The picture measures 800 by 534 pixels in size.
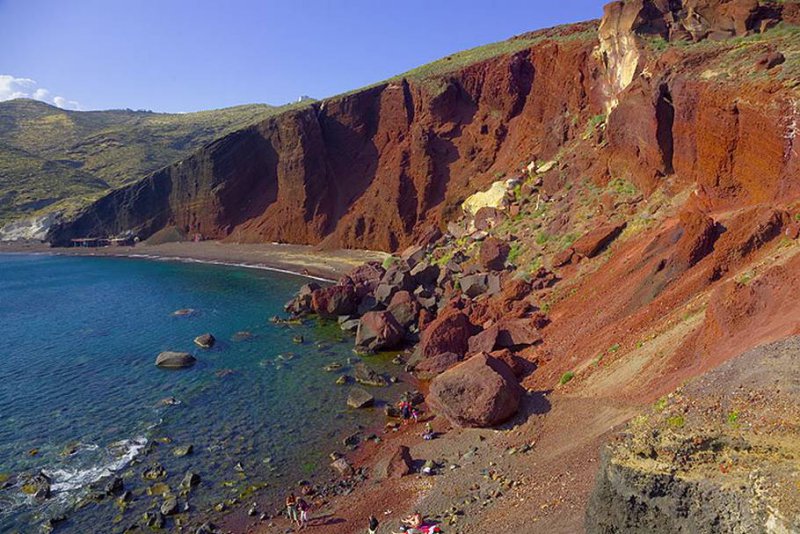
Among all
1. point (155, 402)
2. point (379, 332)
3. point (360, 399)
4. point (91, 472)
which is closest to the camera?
point (91, 472)

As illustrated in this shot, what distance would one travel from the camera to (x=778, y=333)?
13.4 metres

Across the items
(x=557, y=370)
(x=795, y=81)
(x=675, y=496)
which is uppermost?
(x=795, y=81)

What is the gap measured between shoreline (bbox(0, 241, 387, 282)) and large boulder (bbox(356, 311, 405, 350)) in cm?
2256

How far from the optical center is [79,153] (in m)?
138

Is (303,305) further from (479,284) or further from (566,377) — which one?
(566,377)

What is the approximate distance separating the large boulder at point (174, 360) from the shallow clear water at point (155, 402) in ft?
2.10

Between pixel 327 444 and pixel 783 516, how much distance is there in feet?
61.3

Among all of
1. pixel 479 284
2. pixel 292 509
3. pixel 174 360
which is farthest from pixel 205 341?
pixel 292 509

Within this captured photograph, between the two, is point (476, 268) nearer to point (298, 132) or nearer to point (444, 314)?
point (444, 314)

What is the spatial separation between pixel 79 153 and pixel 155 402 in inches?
5308

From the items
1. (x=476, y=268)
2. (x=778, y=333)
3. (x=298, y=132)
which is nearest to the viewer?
(x=778, y=333)

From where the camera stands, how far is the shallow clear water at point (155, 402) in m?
20.7

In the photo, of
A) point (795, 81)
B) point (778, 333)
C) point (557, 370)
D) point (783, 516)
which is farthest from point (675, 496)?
point (795, 81)

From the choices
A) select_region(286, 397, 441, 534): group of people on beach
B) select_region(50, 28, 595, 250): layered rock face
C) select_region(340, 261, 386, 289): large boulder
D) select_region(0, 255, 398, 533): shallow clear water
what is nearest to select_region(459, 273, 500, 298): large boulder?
select_region(0, 255, 398, 533): shallow clear water
